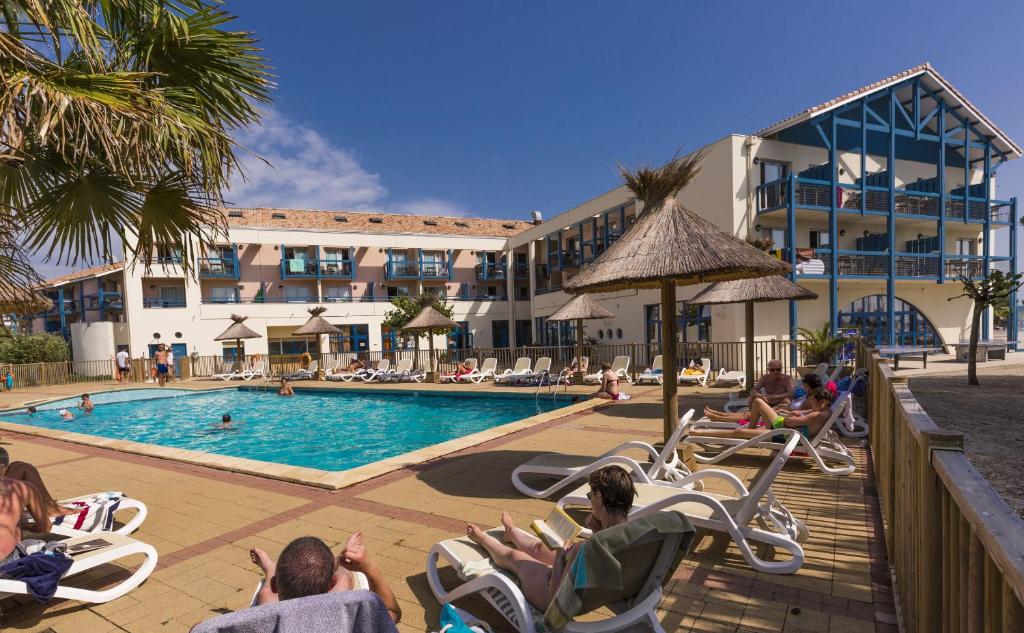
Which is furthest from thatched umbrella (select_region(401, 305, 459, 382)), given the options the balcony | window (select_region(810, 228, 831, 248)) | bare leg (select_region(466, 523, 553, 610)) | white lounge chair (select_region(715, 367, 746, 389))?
the balcony

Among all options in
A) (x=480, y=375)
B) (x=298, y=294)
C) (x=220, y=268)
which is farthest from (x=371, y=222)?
(x=480, y=375)

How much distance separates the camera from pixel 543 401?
1323 cm

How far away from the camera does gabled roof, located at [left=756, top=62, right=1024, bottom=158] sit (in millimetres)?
17328

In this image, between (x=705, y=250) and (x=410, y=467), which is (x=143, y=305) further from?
(x=705, y=250)

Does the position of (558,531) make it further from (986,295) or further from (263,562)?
(986,295)

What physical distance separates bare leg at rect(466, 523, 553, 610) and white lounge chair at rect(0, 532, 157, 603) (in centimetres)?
234

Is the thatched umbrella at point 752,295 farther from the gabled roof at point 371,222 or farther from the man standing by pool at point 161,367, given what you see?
the gabled roof at point 371,222

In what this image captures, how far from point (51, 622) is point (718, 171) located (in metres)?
19.3

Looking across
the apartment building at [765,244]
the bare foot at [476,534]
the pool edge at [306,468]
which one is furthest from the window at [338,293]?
the bare foot at [476,534]

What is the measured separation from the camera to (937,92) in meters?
20.0

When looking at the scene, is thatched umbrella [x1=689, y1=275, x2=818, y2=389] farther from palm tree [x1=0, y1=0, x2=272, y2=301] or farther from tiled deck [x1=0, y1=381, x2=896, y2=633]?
palm tree [x1=0, y1=0, x2=272, y2=301]

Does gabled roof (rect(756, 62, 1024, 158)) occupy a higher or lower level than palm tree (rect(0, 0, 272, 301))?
higher

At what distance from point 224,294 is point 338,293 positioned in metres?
6.13

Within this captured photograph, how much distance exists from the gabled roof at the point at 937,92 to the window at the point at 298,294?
24.9 meters
